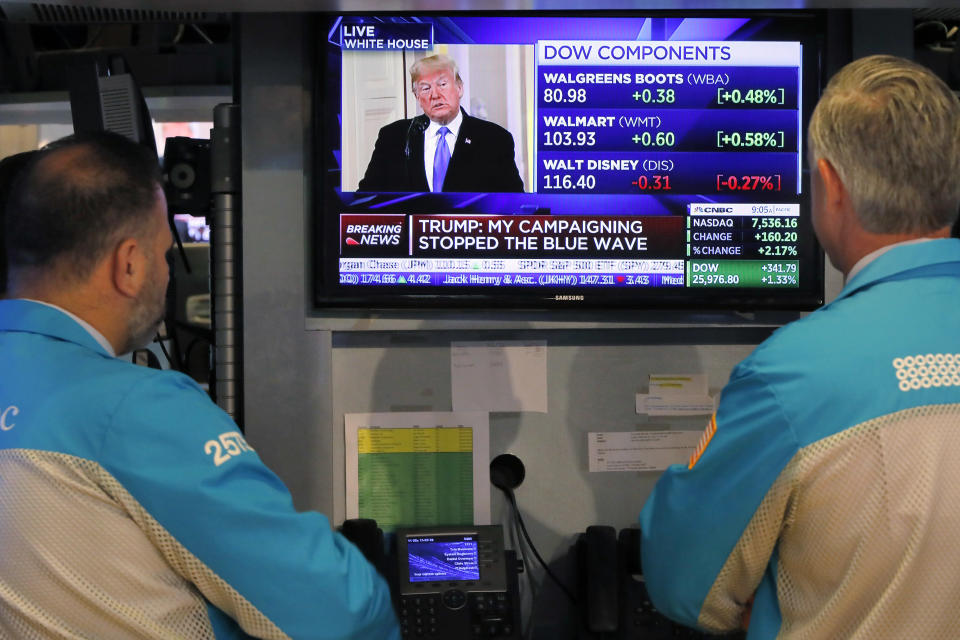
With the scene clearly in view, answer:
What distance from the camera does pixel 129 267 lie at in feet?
4.75

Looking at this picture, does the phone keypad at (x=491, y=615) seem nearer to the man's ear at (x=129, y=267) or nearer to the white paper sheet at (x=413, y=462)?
the white paper sheet at (x=413, y=462)

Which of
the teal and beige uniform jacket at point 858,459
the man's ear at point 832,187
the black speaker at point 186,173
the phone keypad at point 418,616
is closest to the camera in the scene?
the teal and beige uniform jacket at point 858,459

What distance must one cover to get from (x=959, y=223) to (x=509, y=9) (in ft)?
4.21

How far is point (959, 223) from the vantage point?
7.97 ft

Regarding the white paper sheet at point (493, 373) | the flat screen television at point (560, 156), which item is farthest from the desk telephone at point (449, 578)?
the flat screen television at point (560, 156)

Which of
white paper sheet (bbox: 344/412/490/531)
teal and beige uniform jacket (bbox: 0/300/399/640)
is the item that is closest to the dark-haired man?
white paper sheet (bbox: 344/412/490/531)

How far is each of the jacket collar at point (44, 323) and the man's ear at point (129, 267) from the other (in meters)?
0.09

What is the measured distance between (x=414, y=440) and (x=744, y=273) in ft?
2.79

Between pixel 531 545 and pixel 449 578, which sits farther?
pixel 531 545

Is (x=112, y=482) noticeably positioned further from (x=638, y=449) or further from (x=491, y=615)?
(x=638, y=449)

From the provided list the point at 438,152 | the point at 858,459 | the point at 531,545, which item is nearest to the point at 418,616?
the point at 531,545

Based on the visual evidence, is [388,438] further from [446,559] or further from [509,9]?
[509,9]

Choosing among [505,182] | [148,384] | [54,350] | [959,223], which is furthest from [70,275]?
[959,223]

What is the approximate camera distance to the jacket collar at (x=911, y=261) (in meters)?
1.31
